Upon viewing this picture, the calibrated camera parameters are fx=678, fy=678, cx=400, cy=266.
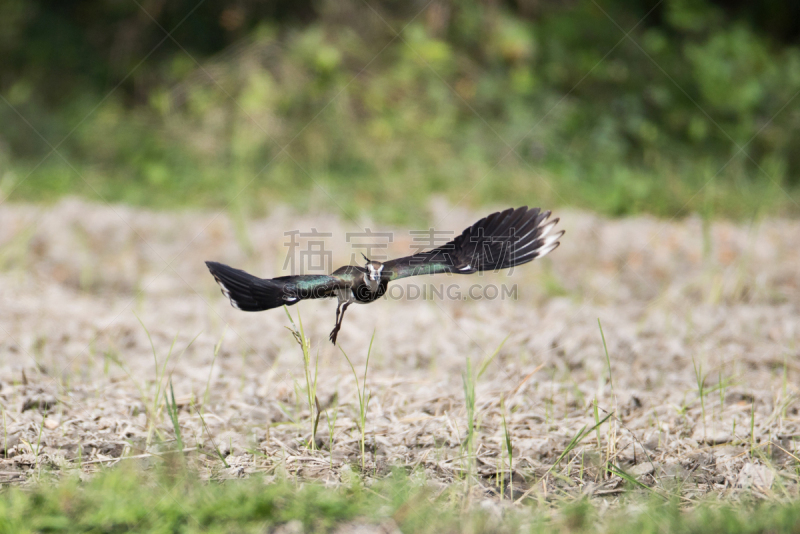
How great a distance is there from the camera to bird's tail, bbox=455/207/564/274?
2076 mm

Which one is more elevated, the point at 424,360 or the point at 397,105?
the point at 397,105

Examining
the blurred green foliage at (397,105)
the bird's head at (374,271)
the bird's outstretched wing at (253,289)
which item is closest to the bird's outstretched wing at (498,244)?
the bird's head at (374,271)

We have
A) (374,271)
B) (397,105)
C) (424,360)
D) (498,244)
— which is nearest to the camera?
(374,271)

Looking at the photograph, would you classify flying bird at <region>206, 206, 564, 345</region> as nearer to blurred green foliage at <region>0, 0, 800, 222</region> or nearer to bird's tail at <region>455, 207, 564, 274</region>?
bird's tail at <region>455, 207, 564, 274</region>

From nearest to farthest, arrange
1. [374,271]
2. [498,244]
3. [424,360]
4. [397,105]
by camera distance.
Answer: [374,271], [498,244], [424,360], [397,105]

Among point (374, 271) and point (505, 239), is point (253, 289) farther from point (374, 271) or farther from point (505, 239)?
point (505, 239)

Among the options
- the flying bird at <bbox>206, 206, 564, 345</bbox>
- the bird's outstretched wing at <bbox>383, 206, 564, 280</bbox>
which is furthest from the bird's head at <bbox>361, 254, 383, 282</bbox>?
the bird's outstretched wing at <bbox>383, 206, 564, 280</bbox>

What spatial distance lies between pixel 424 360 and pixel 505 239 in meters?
1.25

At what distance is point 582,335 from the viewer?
329 cm

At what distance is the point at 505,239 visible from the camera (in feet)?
6.98

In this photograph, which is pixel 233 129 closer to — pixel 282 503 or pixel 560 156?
pixel 560 156

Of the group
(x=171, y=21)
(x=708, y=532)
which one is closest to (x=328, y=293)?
(x=708, y=532)

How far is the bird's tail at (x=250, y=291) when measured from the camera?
1.88 meters

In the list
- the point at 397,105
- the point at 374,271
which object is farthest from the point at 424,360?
the point at 397,105
